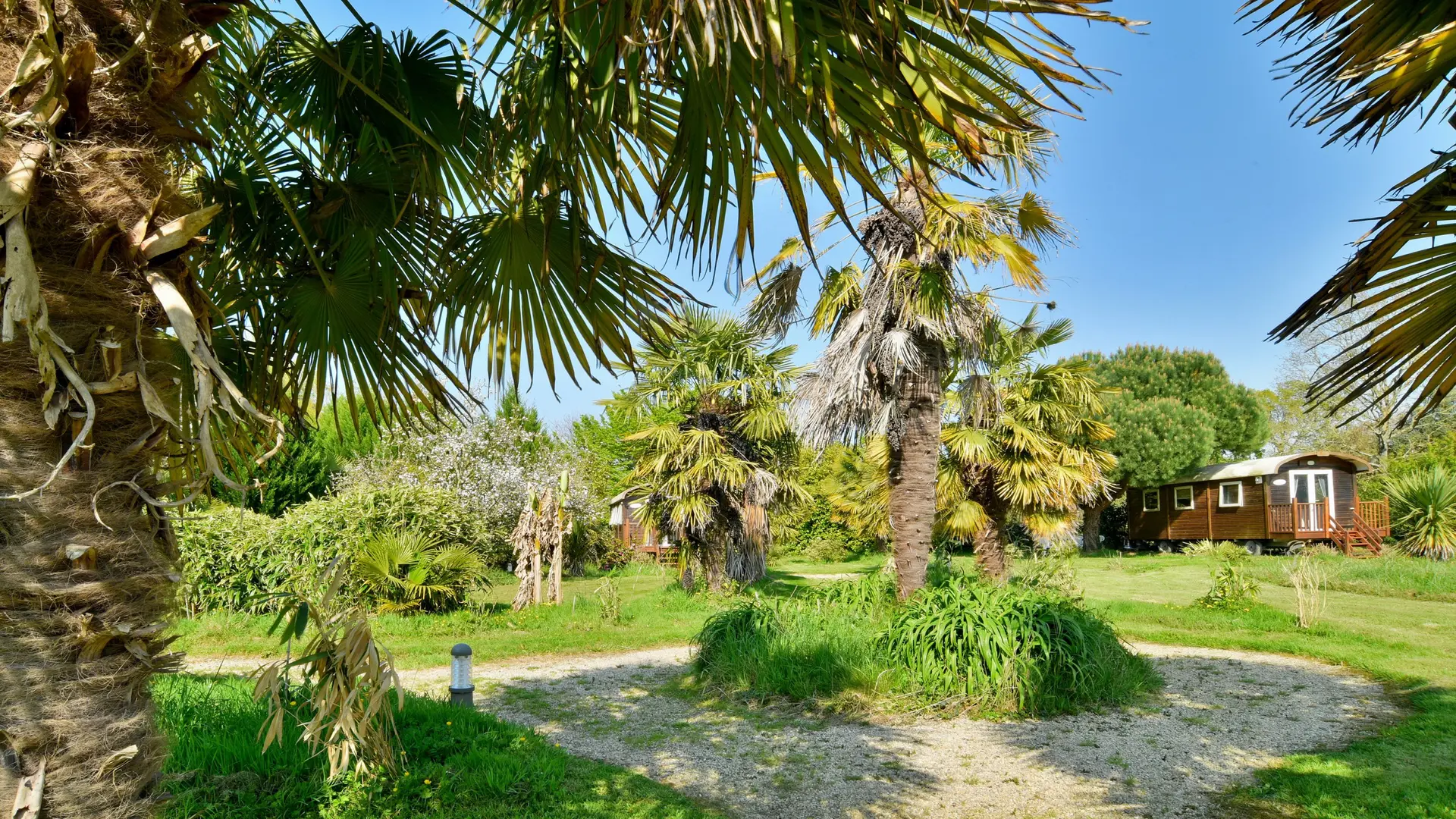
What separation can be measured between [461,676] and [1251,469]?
28486 mm

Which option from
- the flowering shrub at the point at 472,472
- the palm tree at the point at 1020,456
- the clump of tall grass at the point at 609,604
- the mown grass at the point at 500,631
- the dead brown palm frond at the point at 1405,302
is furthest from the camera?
the flowering shrub at the point at 472,472

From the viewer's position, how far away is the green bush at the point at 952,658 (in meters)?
7.54

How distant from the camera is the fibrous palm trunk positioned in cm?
187

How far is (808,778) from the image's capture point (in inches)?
224

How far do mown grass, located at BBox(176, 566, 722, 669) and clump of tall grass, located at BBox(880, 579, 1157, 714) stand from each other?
475cm

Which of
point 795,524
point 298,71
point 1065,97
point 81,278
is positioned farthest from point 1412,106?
point 795,524

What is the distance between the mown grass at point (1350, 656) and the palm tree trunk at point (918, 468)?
3628 mm

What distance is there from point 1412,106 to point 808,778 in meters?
4.65

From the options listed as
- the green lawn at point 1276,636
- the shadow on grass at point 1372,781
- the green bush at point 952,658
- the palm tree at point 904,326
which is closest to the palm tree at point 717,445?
the green lawn at point 1276,636

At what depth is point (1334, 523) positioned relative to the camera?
A: 25672 mm

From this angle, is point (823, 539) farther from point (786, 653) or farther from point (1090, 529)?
point (786, 653)

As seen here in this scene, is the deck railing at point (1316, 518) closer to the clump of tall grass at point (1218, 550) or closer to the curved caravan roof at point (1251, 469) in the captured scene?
the curved caravan roof at point (1251, 469)

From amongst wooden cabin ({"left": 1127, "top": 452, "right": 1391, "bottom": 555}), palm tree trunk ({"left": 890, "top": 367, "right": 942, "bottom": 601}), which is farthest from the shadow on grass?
wooden cabin ({"left": 1127, "top": 452, "right": 1391, "bottom": 555})

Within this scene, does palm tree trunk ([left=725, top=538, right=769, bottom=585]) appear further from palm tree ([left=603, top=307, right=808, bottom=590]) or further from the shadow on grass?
the shadow on grass
